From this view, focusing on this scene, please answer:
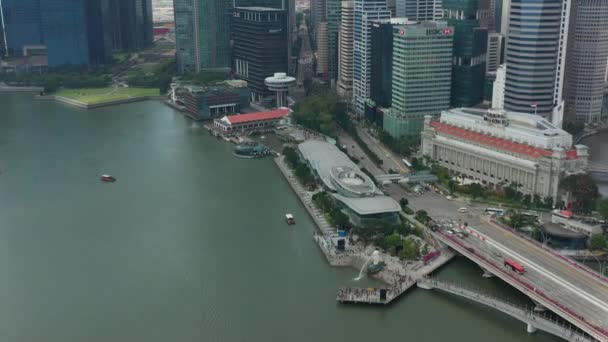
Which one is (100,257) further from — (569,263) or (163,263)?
(569,263)

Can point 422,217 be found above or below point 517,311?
above

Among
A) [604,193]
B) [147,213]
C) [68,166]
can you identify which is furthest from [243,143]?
[604,193]

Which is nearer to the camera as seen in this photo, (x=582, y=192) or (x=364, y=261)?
(x=364, y=261)

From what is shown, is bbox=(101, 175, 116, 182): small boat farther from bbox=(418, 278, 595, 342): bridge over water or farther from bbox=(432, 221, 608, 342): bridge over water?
bbox=(418, 278, 595, 342): bridge over water

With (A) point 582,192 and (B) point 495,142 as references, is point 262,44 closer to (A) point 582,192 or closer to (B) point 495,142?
(B) point 495,142

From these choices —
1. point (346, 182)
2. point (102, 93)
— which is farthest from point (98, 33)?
point (346, 182)

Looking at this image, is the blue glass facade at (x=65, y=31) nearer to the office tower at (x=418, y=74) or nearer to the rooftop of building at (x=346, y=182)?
the office tower at (x=418, y=74)
